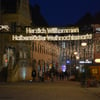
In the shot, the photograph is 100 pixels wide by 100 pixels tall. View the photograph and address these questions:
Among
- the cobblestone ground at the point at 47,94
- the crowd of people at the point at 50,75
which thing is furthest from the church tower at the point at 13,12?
the cobblestone ground at the point at 47,94

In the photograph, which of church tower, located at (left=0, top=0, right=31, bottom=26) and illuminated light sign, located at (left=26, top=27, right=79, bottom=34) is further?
church tower, located at (left=0, top=0, right=31, bottom=26)

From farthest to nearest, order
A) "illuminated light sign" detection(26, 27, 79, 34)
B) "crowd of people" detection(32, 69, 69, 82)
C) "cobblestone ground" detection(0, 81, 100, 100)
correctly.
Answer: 1. "crowd of people" detection(32, 69, 69, 82)
2. "illuminated light sign" detection(26, 27, 79, 34)
3. "cobblestone ground" detection(0, 81, 100, 100)

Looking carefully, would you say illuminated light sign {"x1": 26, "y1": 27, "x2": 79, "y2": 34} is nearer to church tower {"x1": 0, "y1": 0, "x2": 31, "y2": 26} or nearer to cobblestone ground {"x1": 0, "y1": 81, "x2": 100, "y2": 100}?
cobblestone ground {"x1": 0, "y1": 81, "x2": 100, "y2": 100}

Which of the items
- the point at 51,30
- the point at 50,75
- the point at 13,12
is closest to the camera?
the point at 51,30

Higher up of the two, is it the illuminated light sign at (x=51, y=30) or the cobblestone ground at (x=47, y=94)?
the illuminated light sign at (x=51, y=30)

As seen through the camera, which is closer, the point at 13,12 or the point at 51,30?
the point at 51,30

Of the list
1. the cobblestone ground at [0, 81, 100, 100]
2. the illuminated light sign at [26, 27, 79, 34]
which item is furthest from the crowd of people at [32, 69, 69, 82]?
the cobblestone ground at [0, 81, 100, 100]

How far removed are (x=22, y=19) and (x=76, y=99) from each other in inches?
1719

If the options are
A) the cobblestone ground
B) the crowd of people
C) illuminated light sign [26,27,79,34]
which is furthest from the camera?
the crowd of people

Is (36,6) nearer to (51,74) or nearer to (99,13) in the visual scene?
(51,74)

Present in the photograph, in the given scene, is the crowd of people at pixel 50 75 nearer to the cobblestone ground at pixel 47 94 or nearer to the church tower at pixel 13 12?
the church tower at pixel 13 12

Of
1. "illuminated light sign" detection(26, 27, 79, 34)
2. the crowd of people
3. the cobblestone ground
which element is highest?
"illuminated light sign" detection(26, 27, 79, 34)

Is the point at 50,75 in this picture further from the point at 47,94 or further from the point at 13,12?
the point at 47,94

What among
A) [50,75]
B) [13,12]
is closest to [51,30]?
[50,75]
